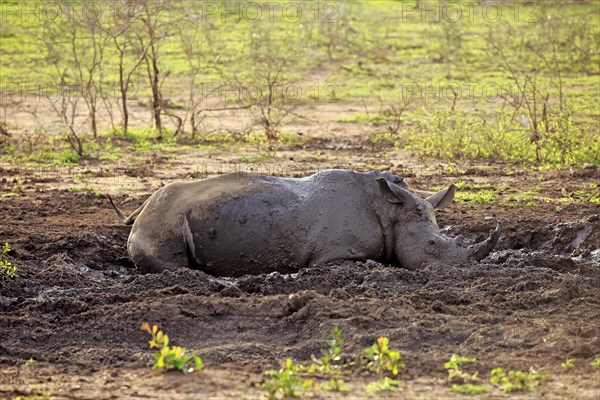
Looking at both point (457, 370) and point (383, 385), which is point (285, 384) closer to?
point (383, 385)

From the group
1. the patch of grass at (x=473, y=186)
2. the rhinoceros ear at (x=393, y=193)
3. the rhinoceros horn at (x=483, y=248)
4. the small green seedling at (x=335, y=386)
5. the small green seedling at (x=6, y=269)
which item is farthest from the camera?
the patch of grass at (x=473, y=186)

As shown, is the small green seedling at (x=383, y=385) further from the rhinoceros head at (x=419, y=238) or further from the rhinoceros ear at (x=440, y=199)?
the rhinoceros ear at (x=440, y=199)

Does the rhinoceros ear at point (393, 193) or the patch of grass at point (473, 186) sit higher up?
the rhinoceros ear at point (393, 193)

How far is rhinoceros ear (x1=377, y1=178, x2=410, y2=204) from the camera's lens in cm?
897

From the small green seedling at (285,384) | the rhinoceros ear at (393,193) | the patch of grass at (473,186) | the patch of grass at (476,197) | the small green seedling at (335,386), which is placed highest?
the rhinoceros ear at (393,193)

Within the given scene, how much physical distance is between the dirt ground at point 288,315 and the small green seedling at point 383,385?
6 cm

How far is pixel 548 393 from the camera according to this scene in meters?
5.59

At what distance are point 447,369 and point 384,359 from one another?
1.33 feet

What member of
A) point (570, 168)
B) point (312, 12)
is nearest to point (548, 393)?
point (570, 168)

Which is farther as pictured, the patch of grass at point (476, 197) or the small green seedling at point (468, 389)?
the patch of grass at point (476, 197)

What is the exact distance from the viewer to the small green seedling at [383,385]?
562 centimetres

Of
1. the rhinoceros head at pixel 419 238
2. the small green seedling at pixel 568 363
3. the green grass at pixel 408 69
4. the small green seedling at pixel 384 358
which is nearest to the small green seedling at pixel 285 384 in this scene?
the small green seedling at pixel 384 358

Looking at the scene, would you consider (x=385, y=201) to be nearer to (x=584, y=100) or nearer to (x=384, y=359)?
(x=384, y=359)

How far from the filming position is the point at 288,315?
7.20 metres
